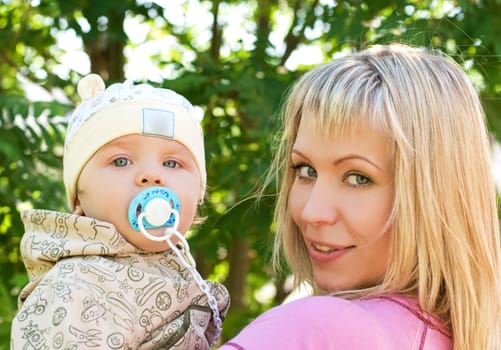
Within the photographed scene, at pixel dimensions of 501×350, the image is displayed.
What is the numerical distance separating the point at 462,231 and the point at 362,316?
0.34 metres

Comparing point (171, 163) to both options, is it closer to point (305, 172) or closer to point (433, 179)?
point (305, 172)

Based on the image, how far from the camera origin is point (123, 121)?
1.98 meters

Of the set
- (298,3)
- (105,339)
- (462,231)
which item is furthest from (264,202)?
(105,339)

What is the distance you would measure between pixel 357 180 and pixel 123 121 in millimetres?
540

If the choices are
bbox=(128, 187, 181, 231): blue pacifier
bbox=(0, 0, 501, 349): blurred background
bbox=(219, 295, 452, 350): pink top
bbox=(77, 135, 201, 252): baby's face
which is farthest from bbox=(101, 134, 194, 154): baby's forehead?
bbox=(0, 0, 501, 349): blurred background

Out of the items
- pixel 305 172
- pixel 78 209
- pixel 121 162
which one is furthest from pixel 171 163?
pixel 305 172

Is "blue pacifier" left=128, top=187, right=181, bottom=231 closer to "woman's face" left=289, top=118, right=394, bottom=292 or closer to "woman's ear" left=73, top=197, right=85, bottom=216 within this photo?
"woman's ear" left=73, top=197, right=85, bottom=216

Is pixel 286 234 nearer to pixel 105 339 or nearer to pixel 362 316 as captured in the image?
pixel 362 316

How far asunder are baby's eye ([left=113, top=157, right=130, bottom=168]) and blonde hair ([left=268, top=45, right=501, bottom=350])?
44 centimetres

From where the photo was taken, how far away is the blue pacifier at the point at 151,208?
1.91m

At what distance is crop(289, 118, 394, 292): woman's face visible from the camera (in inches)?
78.4

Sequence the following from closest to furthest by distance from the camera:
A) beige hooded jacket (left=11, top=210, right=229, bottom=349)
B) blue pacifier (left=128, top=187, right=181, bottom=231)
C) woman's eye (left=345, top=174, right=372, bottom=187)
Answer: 1. beige hooded jacket (left=11, top=210, right=229, bottom=349)
2. blue pacifier (left=128, top=187, right=181, bottom=231)
3. woman's eye (left=345, top=174, right=372, bottom=187)

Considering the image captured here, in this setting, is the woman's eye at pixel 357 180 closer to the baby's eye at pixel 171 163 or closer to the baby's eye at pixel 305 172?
the baby's eye at pixel 305 172

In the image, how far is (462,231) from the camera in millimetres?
2029
